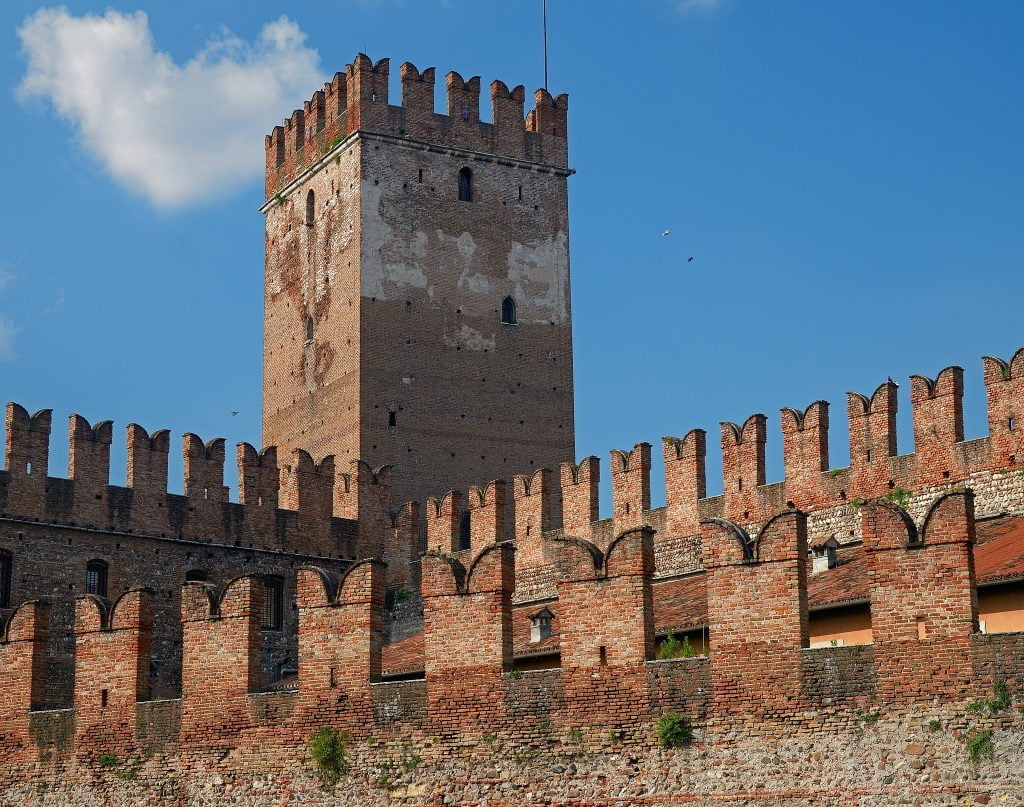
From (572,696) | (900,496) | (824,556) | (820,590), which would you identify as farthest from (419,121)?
(572,696)

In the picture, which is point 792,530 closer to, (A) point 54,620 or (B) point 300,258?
(A) point 54,620

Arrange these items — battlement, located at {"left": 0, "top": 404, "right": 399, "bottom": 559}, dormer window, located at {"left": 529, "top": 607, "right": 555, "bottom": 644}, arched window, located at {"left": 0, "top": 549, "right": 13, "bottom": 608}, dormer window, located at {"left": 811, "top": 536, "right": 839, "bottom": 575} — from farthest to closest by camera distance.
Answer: battlement, located at {"left": 0, "top": 404, "right": 399, "bottom": 559} < arched window, located at {"left": 0, "top": 549, "right": 13, "bottom": 608} < dormer window, located at {"left": 811, "top": 536, "right": 839, "bottom": 575} < dormer window, located at {"left": 529, "top": 607, "right": 555, "bottom": 644}

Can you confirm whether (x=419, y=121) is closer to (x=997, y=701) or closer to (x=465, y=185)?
(x=465, y=185)

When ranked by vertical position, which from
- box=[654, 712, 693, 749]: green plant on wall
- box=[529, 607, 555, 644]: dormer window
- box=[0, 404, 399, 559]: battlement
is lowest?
box=[654, 712, 693, 749]: green plant on wall

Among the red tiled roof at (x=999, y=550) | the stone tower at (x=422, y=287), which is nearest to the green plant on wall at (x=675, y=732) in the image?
the red tiled roof at (x=999, y=550)

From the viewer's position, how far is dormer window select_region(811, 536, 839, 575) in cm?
2500

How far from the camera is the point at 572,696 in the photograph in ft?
66.4

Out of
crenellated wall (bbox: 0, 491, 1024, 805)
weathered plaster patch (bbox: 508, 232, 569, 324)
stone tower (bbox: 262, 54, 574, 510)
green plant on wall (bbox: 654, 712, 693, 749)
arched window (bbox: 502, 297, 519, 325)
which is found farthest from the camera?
weathered plaster patch (bbox: 508, 232, 569, 324)

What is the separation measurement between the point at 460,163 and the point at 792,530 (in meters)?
25.2

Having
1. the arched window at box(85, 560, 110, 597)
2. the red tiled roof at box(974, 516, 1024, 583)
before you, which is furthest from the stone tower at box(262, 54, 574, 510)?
the red tiled roof at box(974, 516, 1024, 583)

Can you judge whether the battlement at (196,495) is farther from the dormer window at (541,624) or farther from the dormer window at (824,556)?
the dormer window at (824,556)

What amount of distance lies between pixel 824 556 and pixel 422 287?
1813cm

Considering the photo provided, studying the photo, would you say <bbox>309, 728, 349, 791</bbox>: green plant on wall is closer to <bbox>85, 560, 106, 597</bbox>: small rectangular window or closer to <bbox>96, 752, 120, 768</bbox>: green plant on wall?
<bbox>96, 752, 120, 768</bbox>: green plant on wall

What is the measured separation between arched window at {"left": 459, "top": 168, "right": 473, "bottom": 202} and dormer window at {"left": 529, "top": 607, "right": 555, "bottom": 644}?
19.5m
